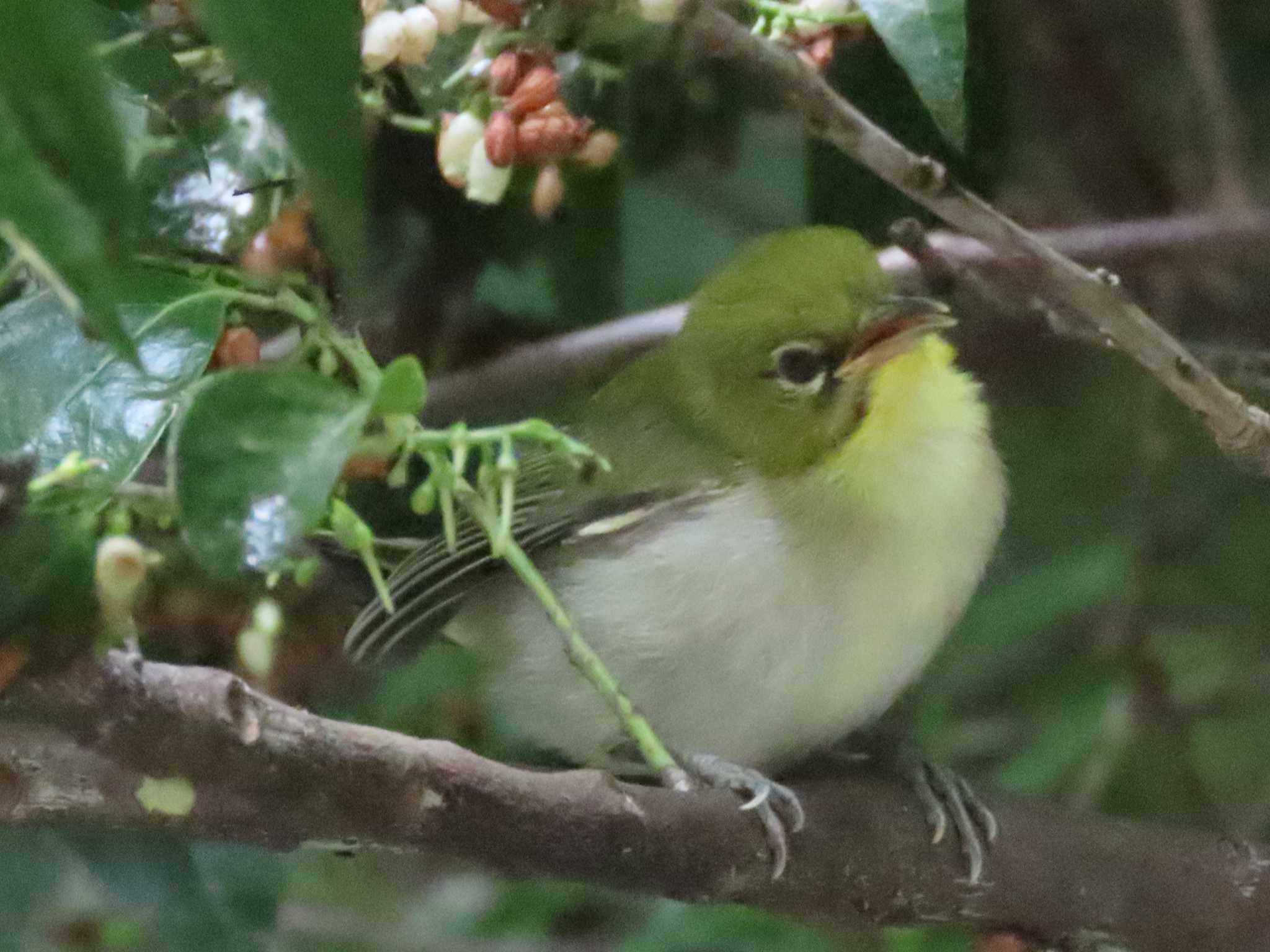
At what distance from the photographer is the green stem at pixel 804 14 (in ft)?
2.95

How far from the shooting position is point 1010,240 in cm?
95

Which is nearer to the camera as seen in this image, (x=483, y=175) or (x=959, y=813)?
(x=483, y=175)

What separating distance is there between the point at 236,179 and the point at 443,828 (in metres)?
0.43

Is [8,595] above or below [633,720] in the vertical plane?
above

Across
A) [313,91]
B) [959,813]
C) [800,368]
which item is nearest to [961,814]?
[959,813]

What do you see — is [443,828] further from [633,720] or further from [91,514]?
[91,514]

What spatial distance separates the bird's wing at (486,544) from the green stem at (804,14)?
352 millimetres

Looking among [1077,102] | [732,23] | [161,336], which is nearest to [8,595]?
[161,336]

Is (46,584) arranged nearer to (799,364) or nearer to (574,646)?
(574,646)

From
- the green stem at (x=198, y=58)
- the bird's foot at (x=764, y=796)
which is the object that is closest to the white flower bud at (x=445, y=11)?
the green stem at (x=198, y=58)

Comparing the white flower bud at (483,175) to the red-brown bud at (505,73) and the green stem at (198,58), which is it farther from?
the green stem at (198,58)

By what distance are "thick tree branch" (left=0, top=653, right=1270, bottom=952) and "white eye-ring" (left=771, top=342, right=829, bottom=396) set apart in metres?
0.28

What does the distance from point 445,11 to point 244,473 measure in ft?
1.13

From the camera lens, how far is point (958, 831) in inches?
42.7
